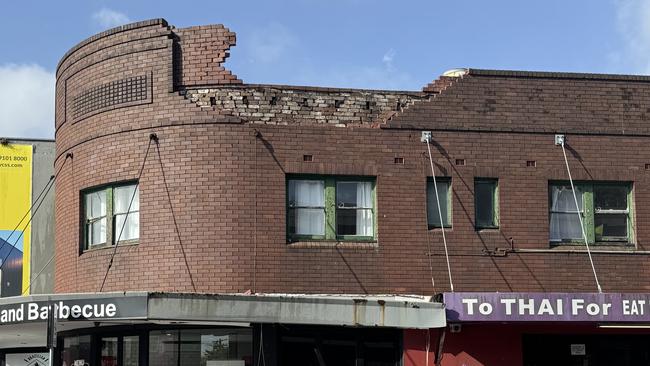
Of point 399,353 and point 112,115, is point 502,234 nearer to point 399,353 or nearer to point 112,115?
point 399,353

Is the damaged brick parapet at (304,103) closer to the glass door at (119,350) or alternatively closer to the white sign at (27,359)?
the glass door at (119,350)

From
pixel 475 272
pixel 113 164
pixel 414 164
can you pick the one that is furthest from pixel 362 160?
pixel 113 164

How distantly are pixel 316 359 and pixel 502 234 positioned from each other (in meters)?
4.10

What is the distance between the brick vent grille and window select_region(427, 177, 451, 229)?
5.55m

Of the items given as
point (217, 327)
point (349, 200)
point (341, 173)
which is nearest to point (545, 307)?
point (349, 200)

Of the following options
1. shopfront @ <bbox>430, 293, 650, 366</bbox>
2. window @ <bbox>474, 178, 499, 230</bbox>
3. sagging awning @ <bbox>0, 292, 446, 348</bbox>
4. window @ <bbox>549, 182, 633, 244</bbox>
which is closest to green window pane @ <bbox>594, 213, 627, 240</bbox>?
window @ <bbox>549, 182, 633, 244</bbox>

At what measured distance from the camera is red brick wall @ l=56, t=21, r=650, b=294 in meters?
18.6

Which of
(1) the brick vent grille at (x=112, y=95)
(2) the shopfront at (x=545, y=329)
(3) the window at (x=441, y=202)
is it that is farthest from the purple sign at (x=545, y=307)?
(1) the brick vent grille at (x=112, y=95)

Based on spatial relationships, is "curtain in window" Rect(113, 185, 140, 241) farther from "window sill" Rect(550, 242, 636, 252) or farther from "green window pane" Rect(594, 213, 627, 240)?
"green window pane" Rect(594, 213, 627, 240)

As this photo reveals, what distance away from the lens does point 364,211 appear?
19.1m

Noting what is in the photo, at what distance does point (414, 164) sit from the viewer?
63.0 ft

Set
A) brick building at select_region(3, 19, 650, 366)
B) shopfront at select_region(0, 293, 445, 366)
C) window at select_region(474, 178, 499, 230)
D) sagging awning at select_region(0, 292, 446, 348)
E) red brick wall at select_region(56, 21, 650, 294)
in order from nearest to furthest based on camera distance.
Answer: sagging awning at select_region(0, 292, 446, 348) → shopfront at select_region(0, 293, 445, 366) → brick building at select_region(3, 19, 650, 366) → red brick wall at select_region(56, 21, 650, 294) → window at select_region(474, 178, 499, 230)

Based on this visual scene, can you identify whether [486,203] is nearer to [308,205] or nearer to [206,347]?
[308,205]

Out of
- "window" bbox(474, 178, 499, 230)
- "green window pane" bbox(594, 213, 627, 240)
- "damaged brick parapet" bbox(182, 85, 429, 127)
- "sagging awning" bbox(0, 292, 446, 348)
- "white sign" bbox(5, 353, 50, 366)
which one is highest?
"damaged brick parapet" bbox(182, 85, 429, 127)
